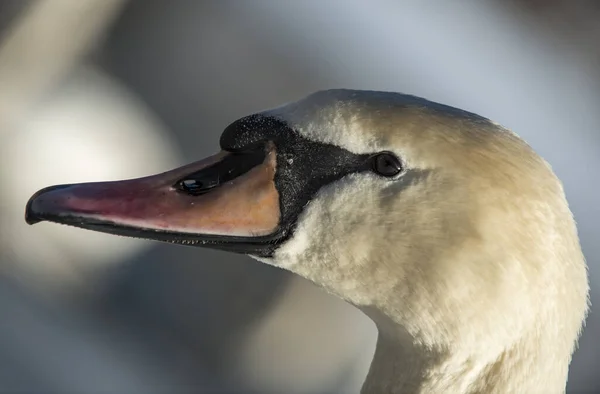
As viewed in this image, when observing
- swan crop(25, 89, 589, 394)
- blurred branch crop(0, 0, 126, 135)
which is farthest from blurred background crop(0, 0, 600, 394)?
swan crop(25, 89, 589, 394)

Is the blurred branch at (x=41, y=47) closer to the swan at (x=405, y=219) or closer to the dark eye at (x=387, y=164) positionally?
the swan at (x=405, y=219)

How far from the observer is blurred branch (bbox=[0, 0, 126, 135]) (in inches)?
85.0

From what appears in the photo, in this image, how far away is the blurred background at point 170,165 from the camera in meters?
2.02

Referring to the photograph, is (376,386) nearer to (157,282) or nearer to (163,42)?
(157,282)

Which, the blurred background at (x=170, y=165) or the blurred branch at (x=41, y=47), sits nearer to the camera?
the blurred background at (x=170, y=165)

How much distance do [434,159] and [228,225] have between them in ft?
0.74

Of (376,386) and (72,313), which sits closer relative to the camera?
(376,386)

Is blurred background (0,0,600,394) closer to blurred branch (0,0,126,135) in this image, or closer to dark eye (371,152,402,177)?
blurred branch (0,0,126,135)

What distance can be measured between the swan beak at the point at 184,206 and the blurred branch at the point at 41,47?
1542mm

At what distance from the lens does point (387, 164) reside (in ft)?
2.38

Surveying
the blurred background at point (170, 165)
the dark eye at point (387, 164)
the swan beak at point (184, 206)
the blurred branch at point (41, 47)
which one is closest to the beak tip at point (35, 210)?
the swan beak at point (184, 206)

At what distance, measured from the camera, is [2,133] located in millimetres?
2137

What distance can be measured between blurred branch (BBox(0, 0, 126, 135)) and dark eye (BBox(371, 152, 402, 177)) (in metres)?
1.72

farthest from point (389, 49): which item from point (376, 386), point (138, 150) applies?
point (376, 386)
